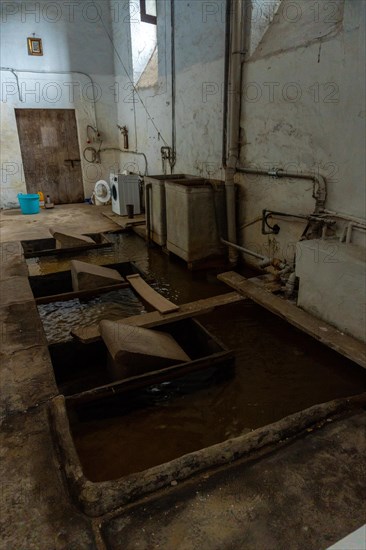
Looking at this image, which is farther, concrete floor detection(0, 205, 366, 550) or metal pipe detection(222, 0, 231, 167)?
metal pipe detection(222, 0, 231, 167)

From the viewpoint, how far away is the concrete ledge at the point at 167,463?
4.46 feet

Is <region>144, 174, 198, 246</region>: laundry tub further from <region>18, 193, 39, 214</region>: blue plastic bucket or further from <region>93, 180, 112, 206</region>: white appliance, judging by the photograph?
<region>18, 193, 39, 214</region>: blue plastic bucket

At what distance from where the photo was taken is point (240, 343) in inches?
109

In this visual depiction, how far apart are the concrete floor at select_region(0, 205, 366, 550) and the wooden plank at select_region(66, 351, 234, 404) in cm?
20

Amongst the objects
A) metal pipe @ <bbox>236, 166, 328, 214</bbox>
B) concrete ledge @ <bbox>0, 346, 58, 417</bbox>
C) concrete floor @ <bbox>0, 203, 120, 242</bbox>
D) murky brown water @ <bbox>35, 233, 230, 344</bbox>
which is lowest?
murky brown water @ <bbox>35, 233, 230, 344</bbox>

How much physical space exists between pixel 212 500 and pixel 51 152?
8.35 m

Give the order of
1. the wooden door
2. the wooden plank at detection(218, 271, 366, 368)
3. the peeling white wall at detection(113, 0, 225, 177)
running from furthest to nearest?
the wooden door
the peeling white wall at detection(113, 0, 225, 177)
the wooden plank at detection(218, 271, 366, 368)

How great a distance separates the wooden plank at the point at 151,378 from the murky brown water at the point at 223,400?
93 millimetres

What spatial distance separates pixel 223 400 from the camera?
2184mm

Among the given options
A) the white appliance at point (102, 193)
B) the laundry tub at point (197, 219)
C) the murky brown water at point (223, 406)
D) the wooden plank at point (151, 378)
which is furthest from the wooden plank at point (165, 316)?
the white appliance at point (102, 193)

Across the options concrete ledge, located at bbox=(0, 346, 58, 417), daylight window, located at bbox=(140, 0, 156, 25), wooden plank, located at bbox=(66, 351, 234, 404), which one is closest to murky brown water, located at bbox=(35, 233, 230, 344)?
concrete ledge, located at bbox=(0, 346, 58, 417)

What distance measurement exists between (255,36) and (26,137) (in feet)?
19.6

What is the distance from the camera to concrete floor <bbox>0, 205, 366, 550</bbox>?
126cm

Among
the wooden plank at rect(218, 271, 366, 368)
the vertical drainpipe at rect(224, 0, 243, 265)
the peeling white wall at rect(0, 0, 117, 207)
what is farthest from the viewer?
the peeling white wall at rect(0, 0, 117, 207)
